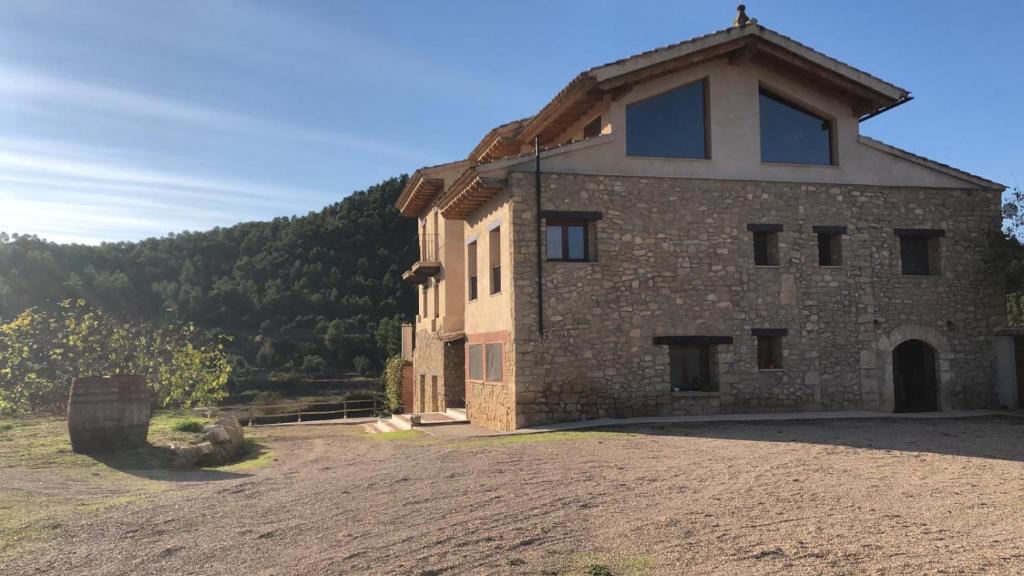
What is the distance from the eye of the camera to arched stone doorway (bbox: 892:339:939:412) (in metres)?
17.0

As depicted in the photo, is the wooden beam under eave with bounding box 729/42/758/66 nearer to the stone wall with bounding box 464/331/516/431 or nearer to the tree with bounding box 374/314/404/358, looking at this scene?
the stone wall with bounding box 464/331/516/431

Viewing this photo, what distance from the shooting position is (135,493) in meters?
8.69

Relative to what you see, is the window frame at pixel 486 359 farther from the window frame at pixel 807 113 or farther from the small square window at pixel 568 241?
the window frame at pixel 807 113

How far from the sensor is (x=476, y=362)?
695 inches

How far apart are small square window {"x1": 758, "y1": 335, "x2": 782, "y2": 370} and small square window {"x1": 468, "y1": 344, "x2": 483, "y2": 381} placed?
6.15 metres

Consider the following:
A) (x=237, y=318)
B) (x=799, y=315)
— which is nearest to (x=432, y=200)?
(x=799, y=315)

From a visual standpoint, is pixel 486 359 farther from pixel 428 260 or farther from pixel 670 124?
pixel 428 260

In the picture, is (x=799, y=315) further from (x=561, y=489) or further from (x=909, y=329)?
(x=561, y=489)

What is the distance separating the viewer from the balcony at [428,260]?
22.7 m

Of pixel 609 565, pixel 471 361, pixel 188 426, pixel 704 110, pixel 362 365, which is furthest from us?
pixel 362 365

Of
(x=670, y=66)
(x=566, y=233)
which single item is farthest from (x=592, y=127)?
(x=566, y=233)

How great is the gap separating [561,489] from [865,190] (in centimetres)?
1209

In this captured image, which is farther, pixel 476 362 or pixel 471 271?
pixel 471 271

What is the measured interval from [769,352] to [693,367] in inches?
72.2
